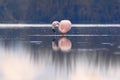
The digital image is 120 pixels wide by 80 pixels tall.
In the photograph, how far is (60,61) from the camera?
22766 millimetres

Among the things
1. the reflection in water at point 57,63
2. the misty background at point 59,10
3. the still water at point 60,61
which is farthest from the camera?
the misty background at point 59,10

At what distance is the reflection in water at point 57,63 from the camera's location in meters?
18.6

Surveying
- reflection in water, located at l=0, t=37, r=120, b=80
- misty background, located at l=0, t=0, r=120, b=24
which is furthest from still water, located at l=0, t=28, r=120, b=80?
misty background, located at l=0, t=0, r=120, b=24

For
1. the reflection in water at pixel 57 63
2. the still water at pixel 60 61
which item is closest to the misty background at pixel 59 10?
the still water at pixel 60 61

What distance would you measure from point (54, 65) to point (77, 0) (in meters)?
80.1

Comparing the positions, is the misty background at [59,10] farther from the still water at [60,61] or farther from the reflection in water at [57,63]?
the reflection in water at [57,63]

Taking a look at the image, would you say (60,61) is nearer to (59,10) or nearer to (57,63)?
(57,63)

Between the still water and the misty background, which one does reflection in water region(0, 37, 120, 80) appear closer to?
the still water

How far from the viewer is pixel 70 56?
2442 cm

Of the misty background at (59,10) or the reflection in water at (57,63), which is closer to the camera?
the reflection in water at (57,63)

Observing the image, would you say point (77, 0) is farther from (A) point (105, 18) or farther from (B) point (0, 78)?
(B) point (0, 78)

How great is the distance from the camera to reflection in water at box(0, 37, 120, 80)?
18.6 metres

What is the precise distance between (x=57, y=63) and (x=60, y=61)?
0.73m

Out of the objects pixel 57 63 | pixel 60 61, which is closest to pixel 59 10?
pixel 60 61
